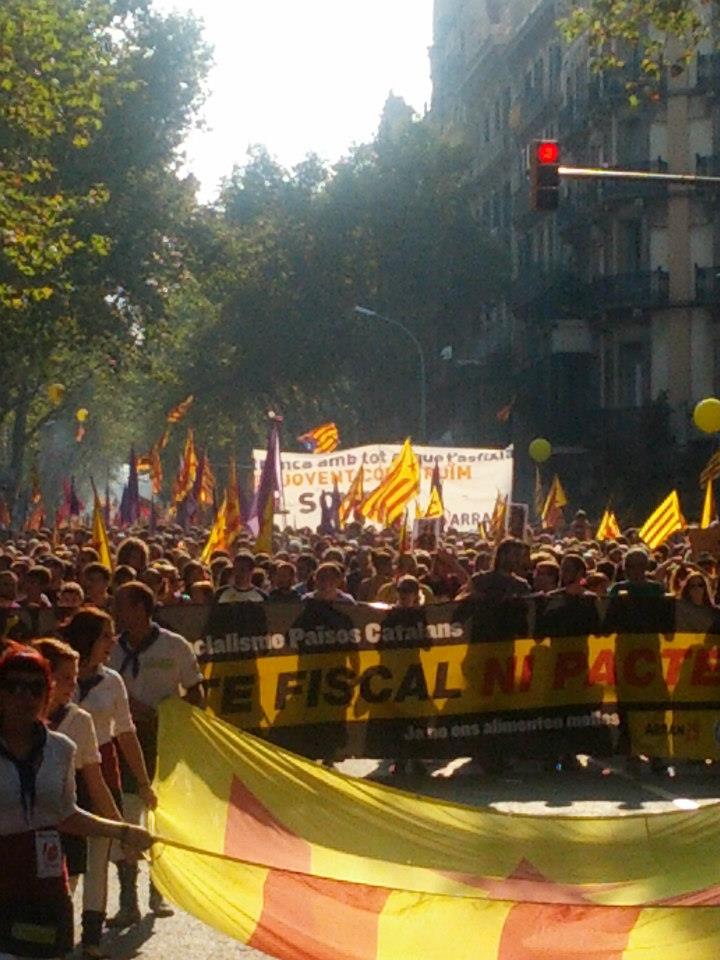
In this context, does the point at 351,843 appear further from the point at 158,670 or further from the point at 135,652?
the point at 135,652

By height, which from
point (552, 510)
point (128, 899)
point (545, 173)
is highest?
point (545, 173)

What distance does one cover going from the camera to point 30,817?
6.46 metres

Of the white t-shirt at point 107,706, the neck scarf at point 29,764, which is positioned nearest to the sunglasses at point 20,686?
the neck scarf at point 29,764

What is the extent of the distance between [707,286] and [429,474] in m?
29.4

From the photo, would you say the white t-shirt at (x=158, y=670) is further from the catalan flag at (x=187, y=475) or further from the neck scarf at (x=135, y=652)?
the catalan flag at (x=187, y=475)

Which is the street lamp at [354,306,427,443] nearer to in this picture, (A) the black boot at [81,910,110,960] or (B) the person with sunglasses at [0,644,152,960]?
(A) the black boot at [81,910,110,960]

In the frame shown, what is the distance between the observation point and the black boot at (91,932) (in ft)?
29.9

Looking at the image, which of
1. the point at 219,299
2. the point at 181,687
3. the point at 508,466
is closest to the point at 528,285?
the point at 219,299

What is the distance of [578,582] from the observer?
16.4 metres

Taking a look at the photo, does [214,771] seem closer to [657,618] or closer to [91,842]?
[91,842]

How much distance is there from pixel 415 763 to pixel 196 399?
5793cm

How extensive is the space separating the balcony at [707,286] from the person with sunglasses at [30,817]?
55.4m

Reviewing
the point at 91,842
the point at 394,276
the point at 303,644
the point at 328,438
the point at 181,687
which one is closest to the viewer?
the point at 91,842

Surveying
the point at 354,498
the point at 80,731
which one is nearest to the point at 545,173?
the point at 354,498
